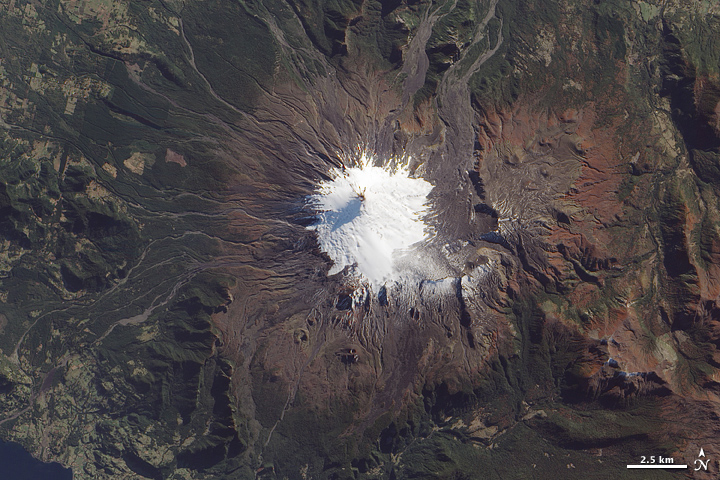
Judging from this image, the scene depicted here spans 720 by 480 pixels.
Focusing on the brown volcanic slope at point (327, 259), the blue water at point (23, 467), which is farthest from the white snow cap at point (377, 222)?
the blue water at point (23, 467)

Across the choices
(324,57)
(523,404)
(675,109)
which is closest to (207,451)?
(523,404)

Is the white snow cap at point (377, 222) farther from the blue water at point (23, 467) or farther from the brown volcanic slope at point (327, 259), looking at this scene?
the blue water at point (23, 467)

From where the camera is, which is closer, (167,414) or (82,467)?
(167,414)

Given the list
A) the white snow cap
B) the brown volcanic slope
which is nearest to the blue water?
the brown volcanic slope

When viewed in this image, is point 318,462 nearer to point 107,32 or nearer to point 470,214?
point 470,214

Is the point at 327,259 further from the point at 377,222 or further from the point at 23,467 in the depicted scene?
the point at 23,467

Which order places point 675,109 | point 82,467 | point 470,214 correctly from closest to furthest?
1. point 675,109
2. point 470,214
3. point 82,467

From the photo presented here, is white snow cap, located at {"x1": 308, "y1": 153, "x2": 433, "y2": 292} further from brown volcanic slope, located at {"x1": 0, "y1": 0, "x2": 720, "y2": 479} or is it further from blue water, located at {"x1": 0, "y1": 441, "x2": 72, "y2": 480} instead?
blue water, located at {"x1": 0, "y1": 441, "x2": 72, "y2": 480}

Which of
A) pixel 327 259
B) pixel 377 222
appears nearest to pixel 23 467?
pixel 327 259
